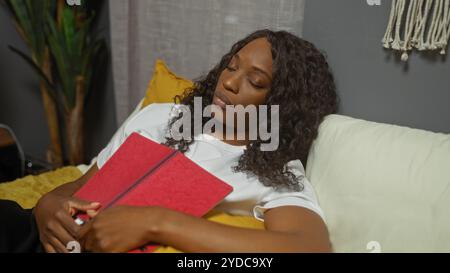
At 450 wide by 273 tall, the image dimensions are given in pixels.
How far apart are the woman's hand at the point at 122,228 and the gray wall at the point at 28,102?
1388 mm

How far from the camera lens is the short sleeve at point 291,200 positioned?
1.01 meters

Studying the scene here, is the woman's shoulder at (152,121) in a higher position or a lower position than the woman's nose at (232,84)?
lower

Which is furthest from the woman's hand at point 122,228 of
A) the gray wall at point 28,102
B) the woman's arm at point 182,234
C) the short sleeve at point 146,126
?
the gray wall at point 28,102

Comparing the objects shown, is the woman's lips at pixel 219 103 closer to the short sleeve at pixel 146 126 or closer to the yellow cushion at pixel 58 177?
the short sleeve at pixel 146 126

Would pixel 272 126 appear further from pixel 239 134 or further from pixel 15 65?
pixel 15 65

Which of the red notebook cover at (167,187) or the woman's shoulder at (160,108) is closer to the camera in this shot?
the red notebook cover at (167,187)

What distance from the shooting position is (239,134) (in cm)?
117

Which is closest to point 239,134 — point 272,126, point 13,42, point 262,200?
point 272,126

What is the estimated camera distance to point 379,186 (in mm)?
979

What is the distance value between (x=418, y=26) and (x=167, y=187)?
0.71 m

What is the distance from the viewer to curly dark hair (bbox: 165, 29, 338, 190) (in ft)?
3.57

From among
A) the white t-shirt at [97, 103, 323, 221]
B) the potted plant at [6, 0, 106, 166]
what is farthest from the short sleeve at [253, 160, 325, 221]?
the potted plant at [6, 0, 106, 166]

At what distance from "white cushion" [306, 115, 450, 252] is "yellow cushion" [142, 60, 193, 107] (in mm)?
527
